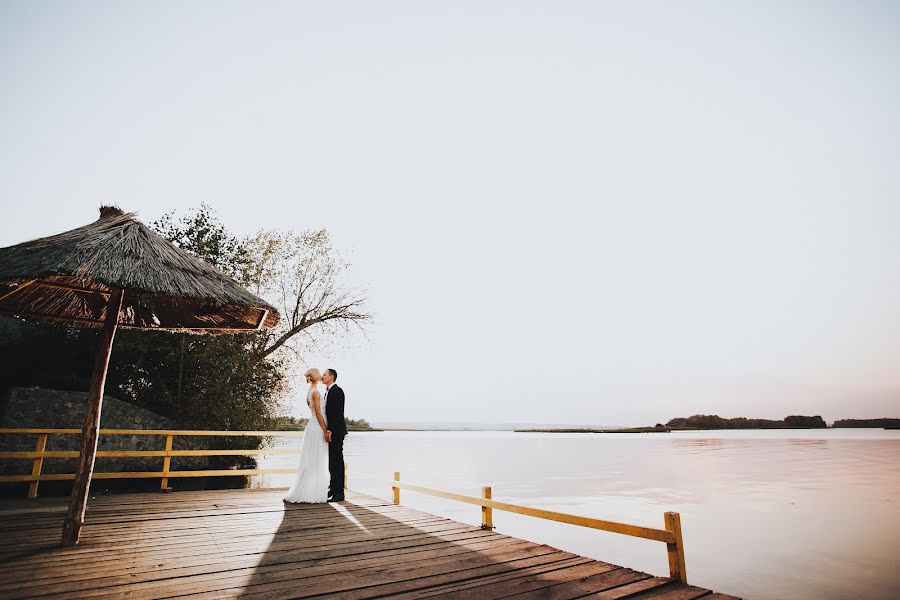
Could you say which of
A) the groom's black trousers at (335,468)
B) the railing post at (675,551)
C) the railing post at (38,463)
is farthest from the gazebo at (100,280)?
the railing post at (675,551)

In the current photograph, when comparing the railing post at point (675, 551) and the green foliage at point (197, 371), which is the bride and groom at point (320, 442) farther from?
the green foliage at point (197, 371)

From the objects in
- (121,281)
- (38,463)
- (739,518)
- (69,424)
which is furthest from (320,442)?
(739,518)

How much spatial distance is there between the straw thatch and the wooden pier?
2766mm

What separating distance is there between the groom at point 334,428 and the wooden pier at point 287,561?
126 centimetres

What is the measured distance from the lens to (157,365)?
15.2 m

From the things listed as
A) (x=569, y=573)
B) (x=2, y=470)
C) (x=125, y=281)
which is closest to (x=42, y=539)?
(x=125, y=281)

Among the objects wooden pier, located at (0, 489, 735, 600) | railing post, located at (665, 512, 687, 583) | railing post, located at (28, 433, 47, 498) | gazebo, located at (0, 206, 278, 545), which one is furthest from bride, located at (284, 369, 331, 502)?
railing post, located at (665, 512, 687, 583)

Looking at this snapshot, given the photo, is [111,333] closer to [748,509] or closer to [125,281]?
[125,281]

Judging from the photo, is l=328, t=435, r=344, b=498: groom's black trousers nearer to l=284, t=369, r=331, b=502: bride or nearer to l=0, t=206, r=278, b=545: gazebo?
l=284, t=369, r=331, b=502: bride

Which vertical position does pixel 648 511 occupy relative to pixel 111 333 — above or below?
below

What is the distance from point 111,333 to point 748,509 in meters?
19.2

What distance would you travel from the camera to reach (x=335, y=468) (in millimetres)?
8414

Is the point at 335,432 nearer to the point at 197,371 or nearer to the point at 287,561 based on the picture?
the point at 287,561

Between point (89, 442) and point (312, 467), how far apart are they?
11.9 feet
